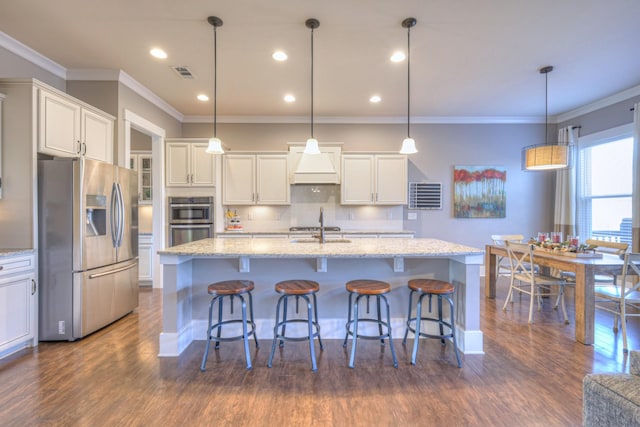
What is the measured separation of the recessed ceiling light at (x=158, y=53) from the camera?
125 inches

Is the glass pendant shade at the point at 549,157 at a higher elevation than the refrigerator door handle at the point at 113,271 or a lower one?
higher

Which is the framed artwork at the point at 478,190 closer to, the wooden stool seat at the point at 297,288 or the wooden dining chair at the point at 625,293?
the wooden dining chair at the point at 625,293

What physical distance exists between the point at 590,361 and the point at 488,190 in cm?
356

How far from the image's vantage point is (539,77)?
3.80 meters

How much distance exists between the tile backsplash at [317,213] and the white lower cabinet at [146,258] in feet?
4.76

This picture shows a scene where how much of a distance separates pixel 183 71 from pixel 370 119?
3.17m

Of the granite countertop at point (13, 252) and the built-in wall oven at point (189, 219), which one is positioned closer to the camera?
the granite countertop at point (13, 252)

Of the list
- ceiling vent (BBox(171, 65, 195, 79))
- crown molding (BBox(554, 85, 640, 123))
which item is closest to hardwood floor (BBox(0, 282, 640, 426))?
ceiling vent (BBox(171, 65, 195, 79))

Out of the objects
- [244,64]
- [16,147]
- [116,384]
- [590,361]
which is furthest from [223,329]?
[590,361]

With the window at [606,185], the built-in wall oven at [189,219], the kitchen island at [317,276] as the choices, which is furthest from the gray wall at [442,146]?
the kitchen island at [317,276]

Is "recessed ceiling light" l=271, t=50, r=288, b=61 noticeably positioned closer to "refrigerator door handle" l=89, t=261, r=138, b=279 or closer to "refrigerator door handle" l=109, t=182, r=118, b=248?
"refrigerator door handle" l=109, t=182, r=118, b=248

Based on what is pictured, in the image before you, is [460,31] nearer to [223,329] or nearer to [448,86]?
[448,86]

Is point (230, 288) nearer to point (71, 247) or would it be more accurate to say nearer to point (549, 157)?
point (71, 247)

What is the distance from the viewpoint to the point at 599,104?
4668mm
